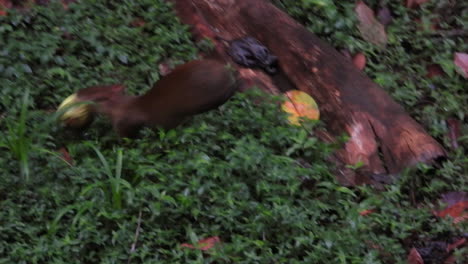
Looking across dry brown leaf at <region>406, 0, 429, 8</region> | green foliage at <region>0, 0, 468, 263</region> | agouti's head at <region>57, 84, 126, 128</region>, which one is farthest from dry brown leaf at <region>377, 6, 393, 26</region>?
agouti's head at <region>57, 84, 126, 128</region>

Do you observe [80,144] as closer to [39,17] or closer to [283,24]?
[39,17]

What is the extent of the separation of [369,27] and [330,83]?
105 centimetres

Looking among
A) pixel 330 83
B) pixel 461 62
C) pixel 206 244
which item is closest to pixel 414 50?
pixel 461 62

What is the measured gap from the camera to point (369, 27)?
5.89 m

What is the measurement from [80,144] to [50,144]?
158 mm

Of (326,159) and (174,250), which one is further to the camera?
(326,159)

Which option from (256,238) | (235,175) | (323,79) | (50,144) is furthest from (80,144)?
(323,79)

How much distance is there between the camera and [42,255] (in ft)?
11.8

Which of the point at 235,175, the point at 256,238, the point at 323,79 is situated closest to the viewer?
the point at 256,238

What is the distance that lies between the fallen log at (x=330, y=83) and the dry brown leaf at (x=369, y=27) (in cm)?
63

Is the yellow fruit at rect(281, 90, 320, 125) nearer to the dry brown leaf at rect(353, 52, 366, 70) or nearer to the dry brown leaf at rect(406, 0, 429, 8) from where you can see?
the dry brown leaf at rect(353, 52, 366, 70)

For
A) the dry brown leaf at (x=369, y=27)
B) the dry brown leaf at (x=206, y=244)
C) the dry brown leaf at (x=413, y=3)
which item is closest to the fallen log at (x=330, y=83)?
the dry brown leaf at (x=369, y=27)

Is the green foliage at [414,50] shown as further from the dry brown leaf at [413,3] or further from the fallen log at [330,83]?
the fallen log at [330,83]

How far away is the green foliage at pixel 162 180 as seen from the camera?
3.79 meters
